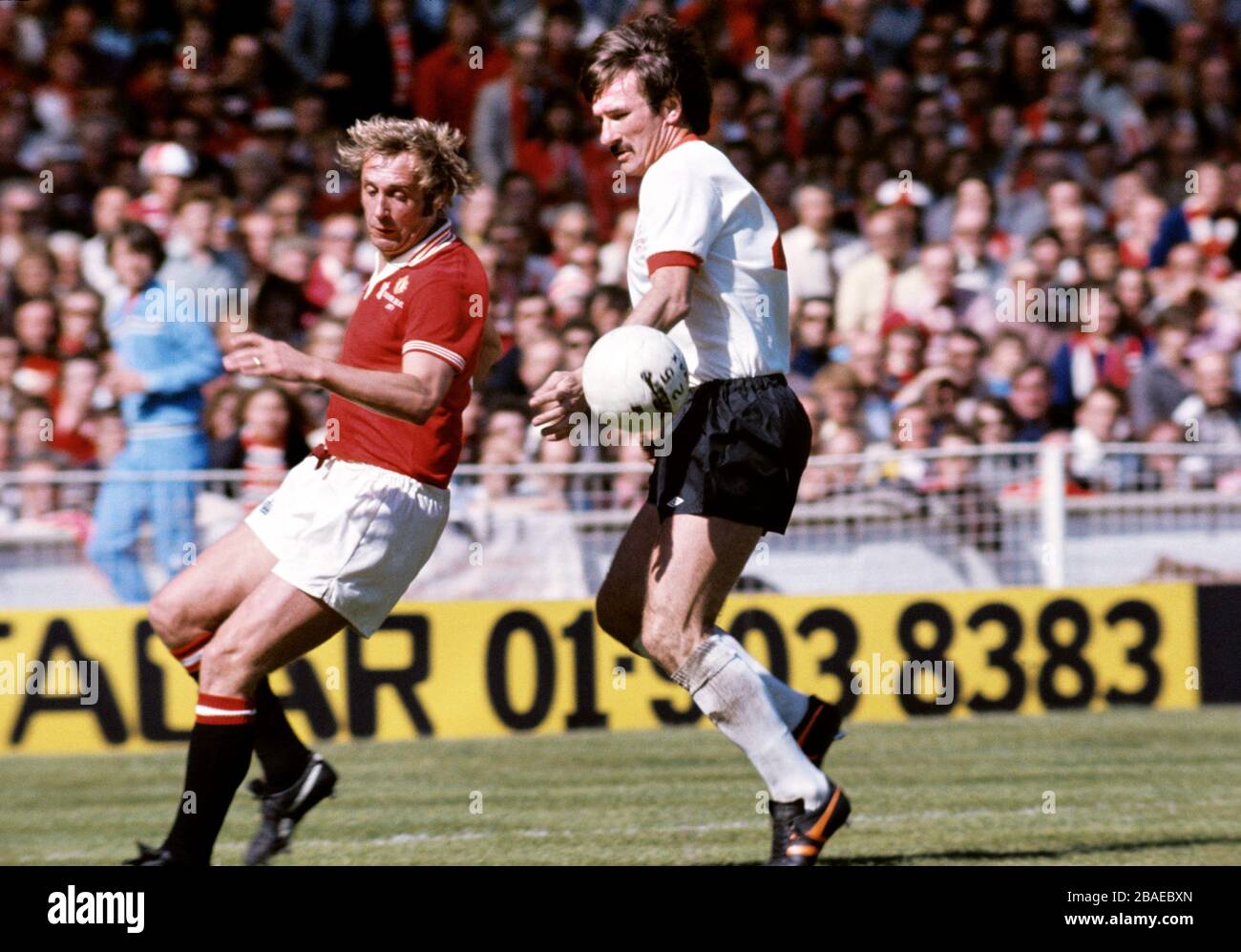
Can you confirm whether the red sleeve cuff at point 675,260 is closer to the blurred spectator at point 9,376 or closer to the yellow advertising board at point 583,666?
the yellow advertising board at point 583,666

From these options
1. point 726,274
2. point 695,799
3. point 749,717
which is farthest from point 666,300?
point 695,799

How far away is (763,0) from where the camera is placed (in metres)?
15.5

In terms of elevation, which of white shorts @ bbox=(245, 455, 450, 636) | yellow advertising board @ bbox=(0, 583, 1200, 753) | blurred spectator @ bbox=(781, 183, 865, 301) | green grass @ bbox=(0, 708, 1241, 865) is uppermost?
blurred spectator @ bbox=(781, 183, 865, 301)

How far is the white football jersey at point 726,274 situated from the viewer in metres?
5.87

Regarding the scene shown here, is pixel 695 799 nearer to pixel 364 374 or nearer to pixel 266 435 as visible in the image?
pixel 364 374

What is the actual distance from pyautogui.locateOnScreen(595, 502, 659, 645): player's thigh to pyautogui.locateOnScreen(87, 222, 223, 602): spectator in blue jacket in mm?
5064

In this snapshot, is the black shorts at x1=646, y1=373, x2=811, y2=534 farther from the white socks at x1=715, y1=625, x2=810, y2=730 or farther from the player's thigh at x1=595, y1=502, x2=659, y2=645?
the white socks at x1=715, y1=625, x2=810, y2=730

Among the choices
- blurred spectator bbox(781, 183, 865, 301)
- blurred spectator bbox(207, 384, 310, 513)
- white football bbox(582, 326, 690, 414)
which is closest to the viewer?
white football bbox(582, 326, 690, 414)

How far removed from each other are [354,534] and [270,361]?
30.2 inches

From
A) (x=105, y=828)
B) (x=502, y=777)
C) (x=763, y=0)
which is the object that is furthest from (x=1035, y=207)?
(x=105, y=828)

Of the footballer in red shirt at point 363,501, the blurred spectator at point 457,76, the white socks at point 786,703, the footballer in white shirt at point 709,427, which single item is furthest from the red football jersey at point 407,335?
the blurred spectator at point 457,76

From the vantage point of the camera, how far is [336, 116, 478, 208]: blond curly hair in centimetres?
609

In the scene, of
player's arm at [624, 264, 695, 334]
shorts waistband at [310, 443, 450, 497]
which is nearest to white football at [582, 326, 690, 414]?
player's arm at [624, 264, 695, 334]

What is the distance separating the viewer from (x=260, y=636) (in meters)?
5.86
